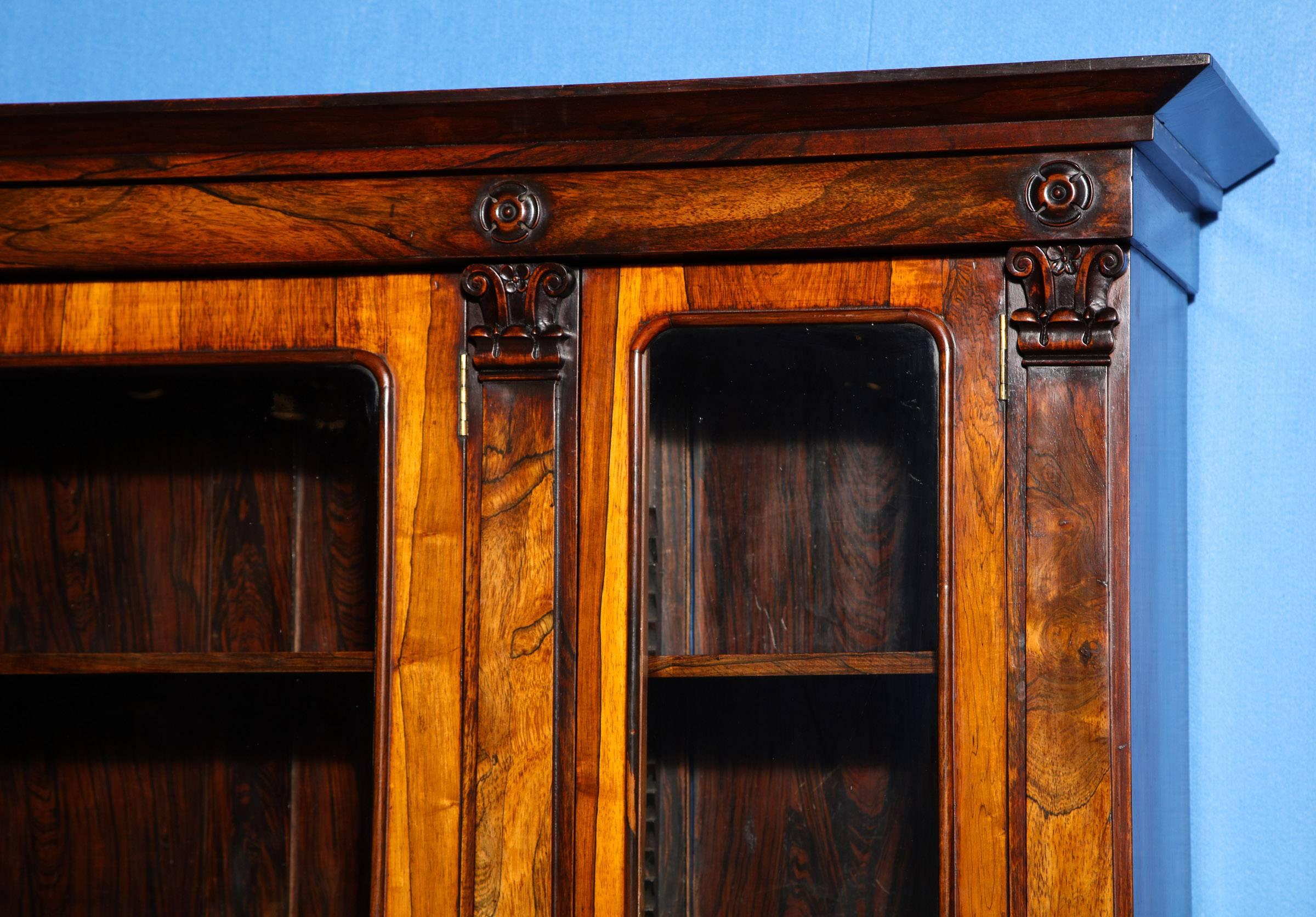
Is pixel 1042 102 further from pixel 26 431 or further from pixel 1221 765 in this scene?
pixel 26 431

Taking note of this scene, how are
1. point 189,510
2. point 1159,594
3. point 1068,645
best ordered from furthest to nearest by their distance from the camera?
point 189,510
point 1159,594
point 1068,645

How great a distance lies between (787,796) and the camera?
86cm

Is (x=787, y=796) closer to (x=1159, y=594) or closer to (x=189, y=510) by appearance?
(x=1159, y=594)

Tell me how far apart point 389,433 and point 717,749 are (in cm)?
30

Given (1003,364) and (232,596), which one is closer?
(1003,364)

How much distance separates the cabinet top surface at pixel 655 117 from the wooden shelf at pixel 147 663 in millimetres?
328

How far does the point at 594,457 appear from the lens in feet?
2.79

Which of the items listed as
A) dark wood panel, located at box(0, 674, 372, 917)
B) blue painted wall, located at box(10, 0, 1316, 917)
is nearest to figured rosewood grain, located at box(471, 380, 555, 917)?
dark wood panel, located at box(0, 674, 372, 917)

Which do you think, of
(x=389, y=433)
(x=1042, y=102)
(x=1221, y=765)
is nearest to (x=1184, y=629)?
(x=1221, y=765)

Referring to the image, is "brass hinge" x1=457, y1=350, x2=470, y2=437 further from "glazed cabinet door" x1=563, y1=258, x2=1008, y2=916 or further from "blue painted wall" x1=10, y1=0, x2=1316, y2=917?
"blue painted wall" x1=10, y1=0, x2=1316, y2=917

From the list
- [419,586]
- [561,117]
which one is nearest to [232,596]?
[419,586]

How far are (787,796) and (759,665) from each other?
0.09 metres

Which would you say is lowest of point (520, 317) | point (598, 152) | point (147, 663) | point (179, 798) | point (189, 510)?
point (179, 798)

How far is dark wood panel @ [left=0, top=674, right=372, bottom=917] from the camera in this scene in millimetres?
935
